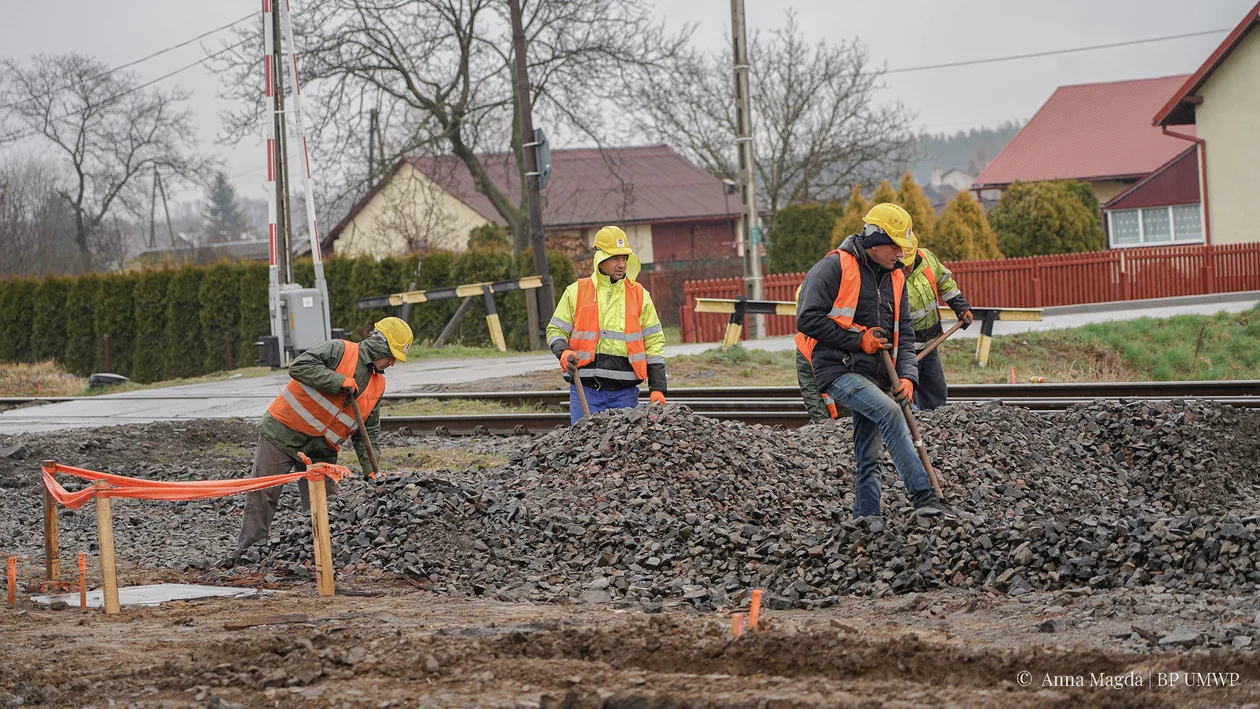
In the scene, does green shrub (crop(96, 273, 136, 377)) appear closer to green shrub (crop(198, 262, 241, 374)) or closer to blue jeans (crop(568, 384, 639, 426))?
green shrub (crop(198, 262, 241, 374))

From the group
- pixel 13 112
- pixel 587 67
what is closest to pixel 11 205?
pixel 13 112

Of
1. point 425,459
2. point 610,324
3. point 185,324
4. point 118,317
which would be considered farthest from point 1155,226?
point 610,324

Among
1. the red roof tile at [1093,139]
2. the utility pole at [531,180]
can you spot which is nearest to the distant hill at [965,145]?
the red roof tile at [1093,139]

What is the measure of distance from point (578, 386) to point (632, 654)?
15.1ft

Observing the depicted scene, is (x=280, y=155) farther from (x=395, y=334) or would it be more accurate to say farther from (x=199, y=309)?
(x=395, y=334)

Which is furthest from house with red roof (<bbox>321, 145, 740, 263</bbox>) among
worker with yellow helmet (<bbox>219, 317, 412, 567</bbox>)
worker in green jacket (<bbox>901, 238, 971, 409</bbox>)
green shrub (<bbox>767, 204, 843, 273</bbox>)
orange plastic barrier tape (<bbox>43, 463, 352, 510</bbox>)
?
orange plastic barrier tape (<bbox>43, 463, 352, 510</bbox>)

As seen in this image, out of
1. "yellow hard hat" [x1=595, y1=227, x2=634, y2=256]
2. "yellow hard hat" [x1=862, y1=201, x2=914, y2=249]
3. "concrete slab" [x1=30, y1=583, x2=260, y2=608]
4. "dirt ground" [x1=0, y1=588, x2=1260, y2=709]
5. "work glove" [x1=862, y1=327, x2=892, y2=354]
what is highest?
"yellow hard hat" [x1=595, y1=227, x2=634, y2=256]

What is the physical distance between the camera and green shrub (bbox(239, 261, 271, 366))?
29312mm

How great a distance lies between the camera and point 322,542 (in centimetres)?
632

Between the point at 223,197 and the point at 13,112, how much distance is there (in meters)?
74.2

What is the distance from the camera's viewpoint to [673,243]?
159 ft

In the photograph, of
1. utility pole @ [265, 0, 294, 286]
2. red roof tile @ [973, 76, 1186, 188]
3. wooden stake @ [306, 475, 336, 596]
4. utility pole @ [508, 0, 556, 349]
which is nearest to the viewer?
wooden stake @ [306, 475, 336, 596]

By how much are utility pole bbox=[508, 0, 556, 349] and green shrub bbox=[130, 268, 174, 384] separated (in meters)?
11.4

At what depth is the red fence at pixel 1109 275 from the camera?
1090 inches
